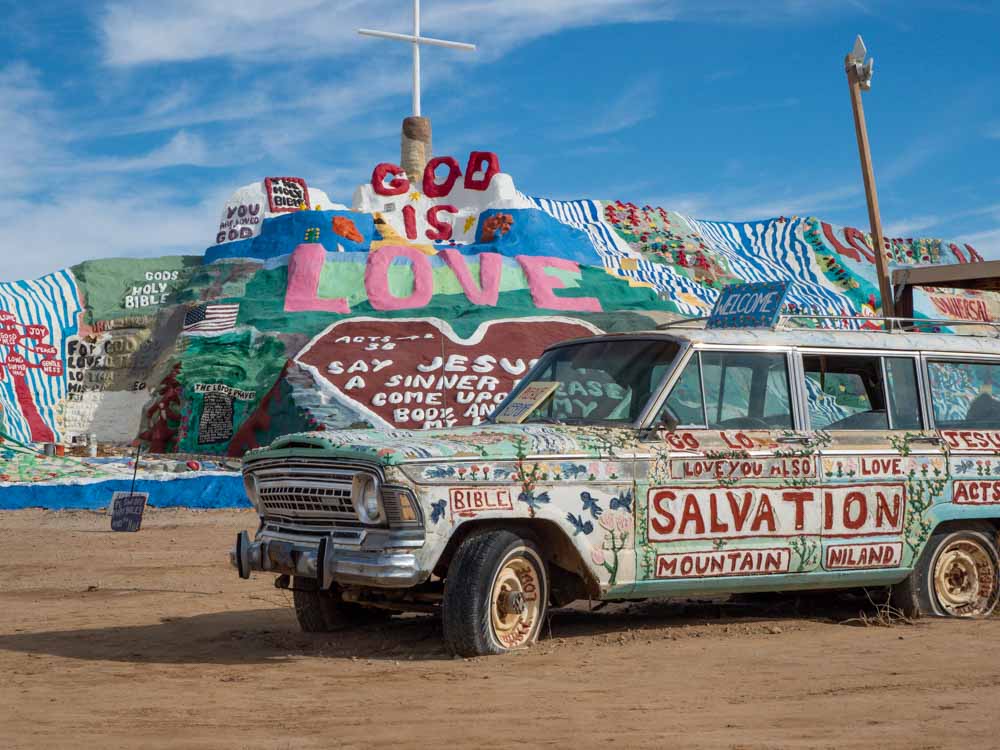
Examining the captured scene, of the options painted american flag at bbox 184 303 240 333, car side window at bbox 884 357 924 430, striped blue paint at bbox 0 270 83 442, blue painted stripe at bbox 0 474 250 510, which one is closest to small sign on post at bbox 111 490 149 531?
blue painted stripe at bbox 0 474 250 510

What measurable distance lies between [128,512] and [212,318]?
18971mm

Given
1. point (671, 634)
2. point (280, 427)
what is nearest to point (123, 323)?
point (280, 427)

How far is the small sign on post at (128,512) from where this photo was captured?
687 inches

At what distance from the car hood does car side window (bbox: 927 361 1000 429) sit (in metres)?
2.51

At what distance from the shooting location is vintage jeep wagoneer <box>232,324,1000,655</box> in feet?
19.2

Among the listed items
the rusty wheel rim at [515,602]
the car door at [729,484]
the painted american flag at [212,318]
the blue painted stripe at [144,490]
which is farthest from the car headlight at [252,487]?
the painted american flag at [212,318]

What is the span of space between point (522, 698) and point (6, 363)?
3643 centimetres

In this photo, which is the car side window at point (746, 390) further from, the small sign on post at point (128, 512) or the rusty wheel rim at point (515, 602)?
the small sign on post at point (128, 512)

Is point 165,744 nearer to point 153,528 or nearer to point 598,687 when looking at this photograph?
point 598,687

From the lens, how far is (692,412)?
661 centimetres

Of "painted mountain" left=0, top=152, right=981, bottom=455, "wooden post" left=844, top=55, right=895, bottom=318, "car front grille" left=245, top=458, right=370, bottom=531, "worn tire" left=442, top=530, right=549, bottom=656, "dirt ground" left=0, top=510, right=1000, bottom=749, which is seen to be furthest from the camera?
"painted mountain" left=0, top=152, right=981, bottom=455

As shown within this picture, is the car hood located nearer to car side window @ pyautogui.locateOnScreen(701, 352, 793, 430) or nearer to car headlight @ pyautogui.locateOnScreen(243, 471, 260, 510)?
car headlight @ pyautogui.locateOnScreen(243, 471, 260, 510)

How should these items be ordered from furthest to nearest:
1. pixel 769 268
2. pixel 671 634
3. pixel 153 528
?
pixel 769 268 → pixel 153 528 → pixel 671 634

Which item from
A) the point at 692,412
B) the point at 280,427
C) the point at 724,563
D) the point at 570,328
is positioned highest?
the point at 570,328
